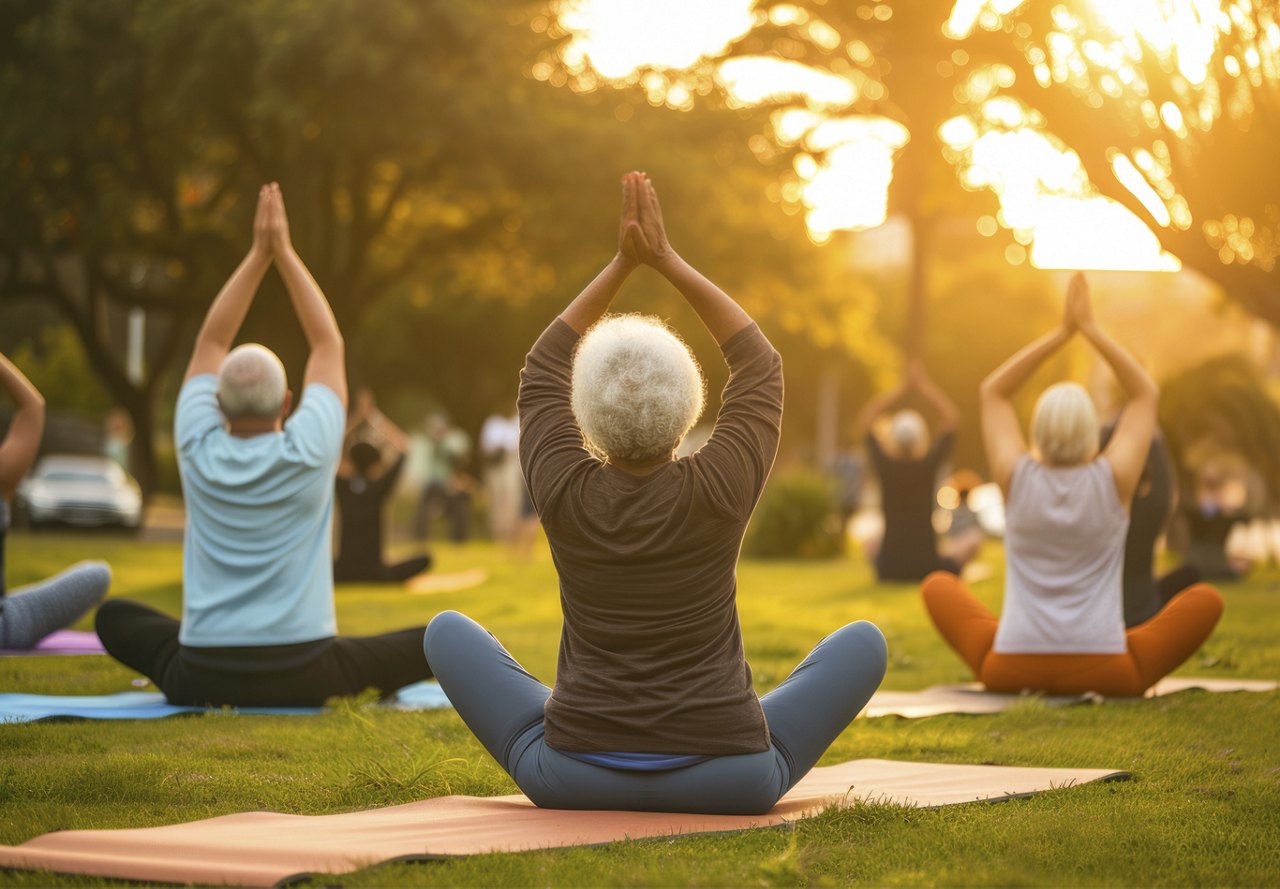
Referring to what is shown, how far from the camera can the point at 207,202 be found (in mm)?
27094

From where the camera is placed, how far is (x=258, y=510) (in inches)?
254

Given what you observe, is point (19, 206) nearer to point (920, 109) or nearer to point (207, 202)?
point (207, 202)

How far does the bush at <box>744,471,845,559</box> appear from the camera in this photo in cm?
2233

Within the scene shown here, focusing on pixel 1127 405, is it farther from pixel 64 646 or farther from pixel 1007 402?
pixel 64 646

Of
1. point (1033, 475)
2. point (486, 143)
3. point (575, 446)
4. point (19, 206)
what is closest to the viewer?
point (575, 446)

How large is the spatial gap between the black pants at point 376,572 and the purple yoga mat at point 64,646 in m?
5.17

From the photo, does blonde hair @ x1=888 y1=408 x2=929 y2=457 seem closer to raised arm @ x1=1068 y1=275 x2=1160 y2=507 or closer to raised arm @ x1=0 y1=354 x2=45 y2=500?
raised arm @ x1=1068 y1=275 x2=1160 y2=507

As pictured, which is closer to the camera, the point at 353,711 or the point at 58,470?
the point at 353,711

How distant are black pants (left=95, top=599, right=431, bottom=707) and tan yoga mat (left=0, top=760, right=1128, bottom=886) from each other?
1.99 meters

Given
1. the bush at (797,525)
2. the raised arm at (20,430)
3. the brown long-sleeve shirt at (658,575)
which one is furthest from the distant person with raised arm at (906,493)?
the brown long-sleeve shirt at (658,575)

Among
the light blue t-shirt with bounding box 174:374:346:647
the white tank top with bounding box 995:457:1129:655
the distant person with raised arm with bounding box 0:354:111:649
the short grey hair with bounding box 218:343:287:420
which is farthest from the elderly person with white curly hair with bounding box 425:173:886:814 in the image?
the distant person with raised arm with bounding box 0:354:111:649

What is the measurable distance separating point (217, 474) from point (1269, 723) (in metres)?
4.76

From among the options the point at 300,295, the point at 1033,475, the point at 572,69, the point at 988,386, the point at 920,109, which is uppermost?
the point at 572,69

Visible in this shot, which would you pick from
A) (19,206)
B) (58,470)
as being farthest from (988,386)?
(58,470)
